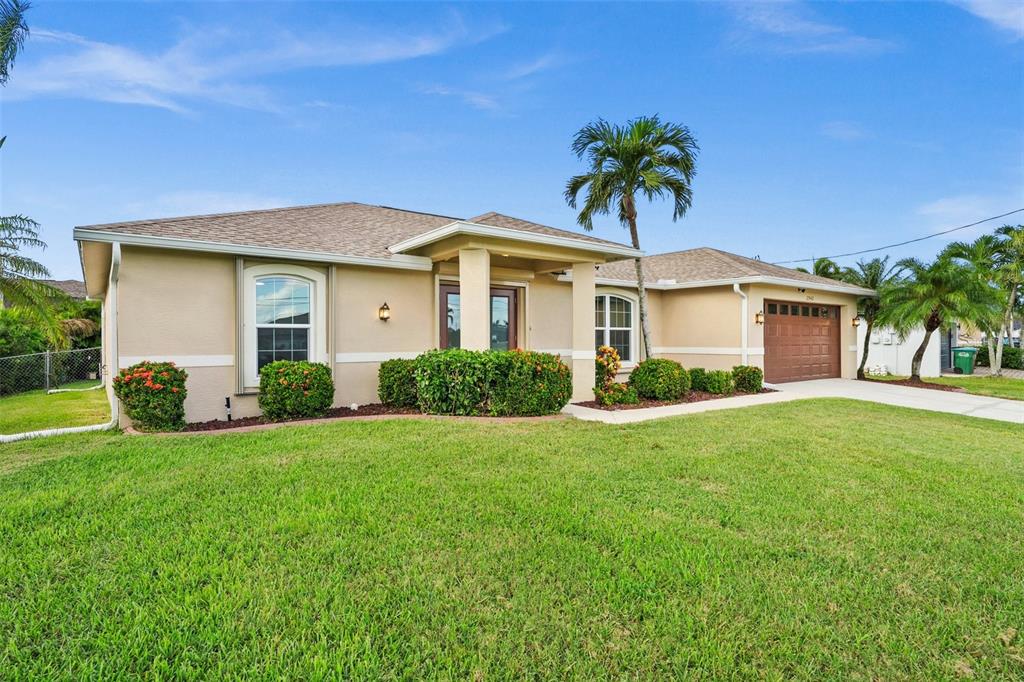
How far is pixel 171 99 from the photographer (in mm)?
11016

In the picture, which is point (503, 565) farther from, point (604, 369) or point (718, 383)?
point (718, 383)

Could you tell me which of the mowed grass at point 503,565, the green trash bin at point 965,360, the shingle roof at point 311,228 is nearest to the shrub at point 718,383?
Answer: the shingle roof at point 311,228

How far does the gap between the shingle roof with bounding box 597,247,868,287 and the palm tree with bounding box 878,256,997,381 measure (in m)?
1.76

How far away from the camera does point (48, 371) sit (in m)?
13.5

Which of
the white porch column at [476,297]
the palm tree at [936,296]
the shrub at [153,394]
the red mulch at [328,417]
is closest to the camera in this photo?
the shrub at [153,394]

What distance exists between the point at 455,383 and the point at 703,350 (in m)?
8.66

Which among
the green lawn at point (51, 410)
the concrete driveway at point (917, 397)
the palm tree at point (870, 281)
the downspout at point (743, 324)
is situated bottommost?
the concrete driveway at point (917, 397)

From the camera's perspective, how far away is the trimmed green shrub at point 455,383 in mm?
7934

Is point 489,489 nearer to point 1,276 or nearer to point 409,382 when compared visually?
point 409,382

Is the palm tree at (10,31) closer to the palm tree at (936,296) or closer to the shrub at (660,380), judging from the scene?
the shrub at (660,380)

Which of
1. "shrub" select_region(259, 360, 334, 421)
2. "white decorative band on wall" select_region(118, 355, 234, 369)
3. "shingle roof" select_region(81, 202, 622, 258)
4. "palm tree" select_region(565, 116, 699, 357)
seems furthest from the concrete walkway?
"white decorative band on wall" select_region(118, 355, 234, 369)

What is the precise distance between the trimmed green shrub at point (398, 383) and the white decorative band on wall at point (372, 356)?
0.47m

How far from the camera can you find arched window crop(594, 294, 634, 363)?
13070mm

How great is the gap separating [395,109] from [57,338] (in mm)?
9433
